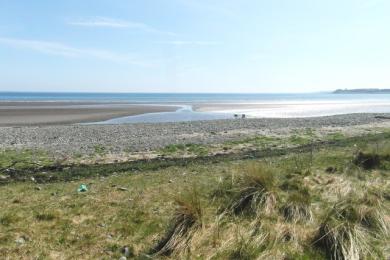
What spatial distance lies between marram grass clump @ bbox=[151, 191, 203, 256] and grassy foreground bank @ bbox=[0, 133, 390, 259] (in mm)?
16

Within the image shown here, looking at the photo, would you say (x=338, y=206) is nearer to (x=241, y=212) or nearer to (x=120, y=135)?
(x=241, y=212)

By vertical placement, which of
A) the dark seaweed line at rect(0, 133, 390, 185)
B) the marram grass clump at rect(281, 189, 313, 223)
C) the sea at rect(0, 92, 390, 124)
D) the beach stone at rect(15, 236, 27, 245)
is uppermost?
the marram grass clump at rect(281, 189, 313, 223)

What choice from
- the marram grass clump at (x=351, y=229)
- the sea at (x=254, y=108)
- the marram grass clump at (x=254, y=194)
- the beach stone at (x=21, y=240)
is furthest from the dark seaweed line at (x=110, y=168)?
the sea at (x=254, y=108)

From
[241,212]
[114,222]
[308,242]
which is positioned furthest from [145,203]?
[308,242]

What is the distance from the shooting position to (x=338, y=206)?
23.1ft

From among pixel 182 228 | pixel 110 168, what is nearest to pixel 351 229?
pixel 182 228

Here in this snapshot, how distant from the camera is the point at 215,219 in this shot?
6.82m

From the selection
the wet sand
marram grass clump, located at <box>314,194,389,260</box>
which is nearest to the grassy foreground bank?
marram grass clump, located at <box>314,194,389,260</box>

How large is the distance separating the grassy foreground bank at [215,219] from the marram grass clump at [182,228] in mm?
16

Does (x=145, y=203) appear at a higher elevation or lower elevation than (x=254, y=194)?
lower

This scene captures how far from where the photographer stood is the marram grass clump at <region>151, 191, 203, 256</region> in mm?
5995

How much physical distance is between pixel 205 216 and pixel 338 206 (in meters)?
2.41

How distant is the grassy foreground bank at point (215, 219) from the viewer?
5941 millimetres

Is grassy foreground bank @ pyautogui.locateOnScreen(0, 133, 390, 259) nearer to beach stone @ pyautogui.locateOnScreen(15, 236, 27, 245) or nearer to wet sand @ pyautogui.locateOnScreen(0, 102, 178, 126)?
beach stone @ pyautogui.locateOnScreen(15, 236, 27, 245)
